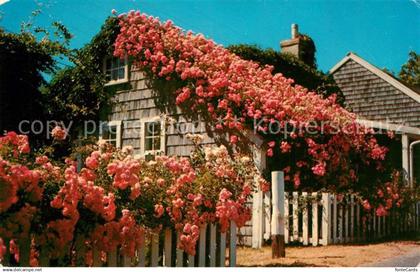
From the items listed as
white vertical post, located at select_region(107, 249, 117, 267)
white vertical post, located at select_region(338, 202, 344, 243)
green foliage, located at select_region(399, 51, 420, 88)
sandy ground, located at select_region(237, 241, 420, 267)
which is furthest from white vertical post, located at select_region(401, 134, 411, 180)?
green foliage, located at select_region(399, 51, 420, 88)

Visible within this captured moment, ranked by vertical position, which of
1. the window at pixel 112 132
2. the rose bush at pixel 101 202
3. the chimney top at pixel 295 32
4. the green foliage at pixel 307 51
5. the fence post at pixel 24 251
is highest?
the chimney top at pixel 295 32

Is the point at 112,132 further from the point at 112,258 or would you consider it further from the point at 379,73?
the point at 379,73

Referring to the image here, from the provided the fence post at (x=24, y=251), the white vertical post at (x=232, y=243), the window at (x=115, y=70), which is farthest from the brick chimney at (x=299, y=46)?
the fence post at (x=24, y=251)

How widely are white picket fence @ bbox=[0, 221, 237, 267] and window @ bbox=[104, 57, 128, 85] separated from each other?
23.9 feet

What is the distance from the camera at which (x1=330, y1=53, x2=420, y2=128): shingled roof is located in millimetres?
16328

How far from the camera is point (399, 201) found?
10234mm

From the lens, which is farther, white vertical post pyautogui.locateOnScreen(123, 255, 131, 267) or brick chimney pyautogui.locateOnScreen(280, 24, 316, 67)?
brick chimney pyautogui.locateOnScreen(280, 24, 316, 67)

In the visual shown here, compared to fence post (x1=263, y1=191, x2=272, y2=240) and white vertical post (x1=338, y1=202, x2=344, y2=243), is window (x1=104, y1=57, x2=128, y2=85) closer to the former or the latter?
fence post (x1=263, y1=191, x2=272, y2=240)

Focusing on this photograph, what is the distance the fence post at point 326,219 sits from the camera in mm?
8594

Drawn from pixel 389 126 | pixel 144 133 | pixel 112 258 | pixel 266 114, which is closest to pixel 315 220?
pixel 266 114

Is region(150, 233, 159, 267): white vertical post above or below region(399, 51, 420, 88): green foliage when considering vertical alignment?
below

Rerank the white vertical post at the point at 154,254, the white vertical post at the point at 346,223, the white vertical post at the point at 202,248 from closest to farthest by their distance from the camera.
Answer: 1. the white vertical post at the point at 154,254
2. the white vertical post at the point at 202,248
3. the white vertical post at the point at 346,223

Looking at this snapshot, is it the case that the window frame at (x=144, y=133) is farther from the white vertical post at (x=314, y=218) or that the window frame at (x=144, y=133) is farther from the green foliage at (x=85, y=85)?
the white vertical post at (x=314, y=218)

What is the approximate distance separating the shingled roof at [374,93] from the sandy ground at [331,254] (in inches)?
322
